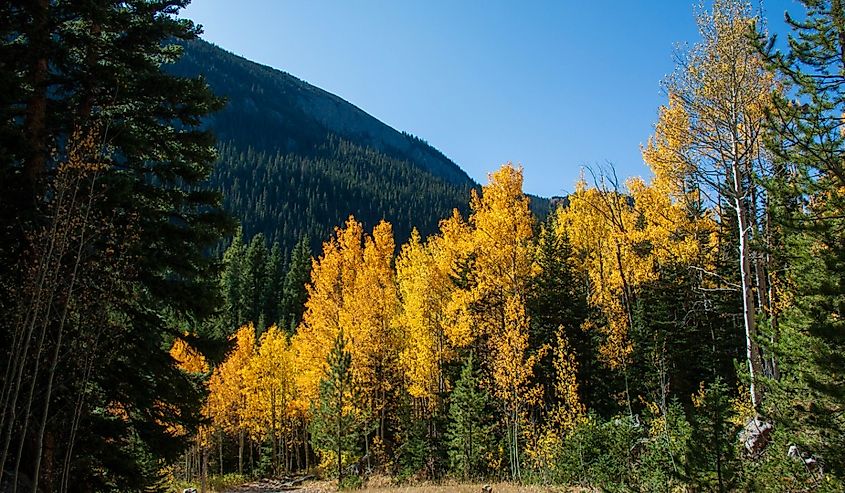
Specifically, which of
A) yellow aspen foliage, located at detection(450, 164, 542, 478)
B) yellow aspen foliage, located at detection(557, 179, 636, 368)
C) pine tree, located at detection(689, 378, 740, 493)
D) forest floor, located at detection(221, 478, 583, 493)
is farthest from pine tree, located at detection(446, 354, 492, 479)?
pine tree, located at detection(689, 378, 740, 493)

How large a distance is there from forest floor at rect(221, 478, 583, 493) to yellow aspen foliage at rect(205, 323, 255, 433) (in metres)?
3.48

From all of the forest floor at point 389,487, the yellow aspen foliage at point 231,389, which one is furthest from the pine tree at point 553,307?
the yellow aspen foliage at point 231,389

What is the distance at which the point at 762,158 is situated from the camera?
11641mm

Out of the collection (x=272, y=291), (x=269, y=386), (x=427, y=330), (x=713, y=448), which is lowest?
(x=269, y=386)

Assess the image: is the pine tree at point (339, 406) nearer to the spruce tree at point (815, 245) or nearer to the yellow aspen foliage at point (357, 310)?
the yellow aspen foliage at point (357, 310)

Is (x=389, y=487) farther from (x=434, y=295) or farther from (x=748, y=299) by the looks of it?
(x=748, y=299)

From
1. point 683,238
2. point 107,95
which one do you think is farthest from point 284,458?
point 107,95

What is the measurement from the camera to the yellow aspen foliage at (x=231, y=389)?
79.9 feet

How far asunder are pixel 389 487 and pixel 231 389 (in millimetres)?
12572

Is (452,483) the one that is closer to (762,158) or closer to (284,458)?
(762,158)

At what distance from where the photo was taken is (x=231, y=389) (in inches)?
1027

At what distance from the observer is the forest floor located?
40.3 ft

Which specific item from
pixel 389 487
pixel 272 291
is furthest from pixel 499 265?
pixel 272 291

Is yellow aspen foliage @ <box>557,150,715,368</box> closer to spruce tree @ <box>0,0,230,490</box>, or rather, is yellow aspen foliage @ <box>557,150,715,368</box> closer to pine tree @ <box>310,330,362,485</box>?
pine tree @ <box>310,330,362,485</box>
